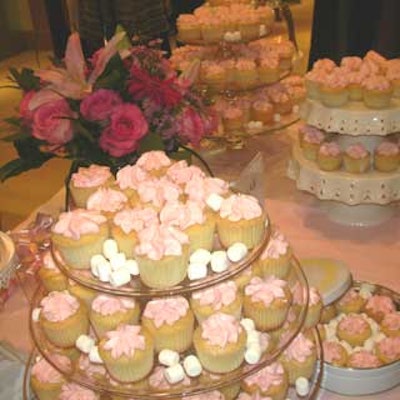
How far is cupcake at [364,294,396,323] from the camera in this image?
3.67 feet

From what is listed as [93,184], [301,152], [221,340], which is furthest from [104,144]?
[301,152]

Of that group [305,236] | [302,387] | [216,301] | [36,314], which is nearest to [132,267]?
[216,301]

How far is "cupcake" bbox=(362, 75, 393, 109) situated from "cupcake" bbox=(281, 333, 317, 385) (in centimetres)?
68

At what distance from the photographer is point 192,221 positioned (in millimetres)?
845

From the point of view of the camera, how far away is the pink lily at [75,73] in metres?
1.17

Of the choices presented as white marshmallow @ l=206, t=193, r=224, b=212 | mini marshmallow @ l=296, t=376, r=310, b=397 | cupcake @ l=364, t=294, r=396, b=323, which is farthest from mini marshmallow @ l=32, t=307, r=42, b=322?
cupcake @ l=364, t=294, r=396, b=323

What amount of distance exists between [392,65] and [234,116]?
1.65 feet

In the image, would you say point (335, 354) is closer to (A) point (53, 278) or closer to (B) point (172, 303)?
(B) point (172, 303)

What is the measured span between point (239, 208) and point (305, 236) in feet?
2.21

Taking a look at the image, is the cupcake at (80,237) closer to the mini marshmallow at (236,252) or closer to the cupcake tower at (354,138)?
the mini marshmallow at (236,252)

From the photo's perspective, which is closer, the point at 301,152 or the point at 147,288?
the point at 147,288

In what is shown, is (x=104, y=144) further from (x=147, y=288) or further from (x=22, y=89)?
(x=147, y=288)

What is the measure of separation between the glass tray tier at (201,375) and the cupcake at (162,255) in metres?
0.14

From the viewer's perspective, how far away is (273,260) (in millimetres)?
941
